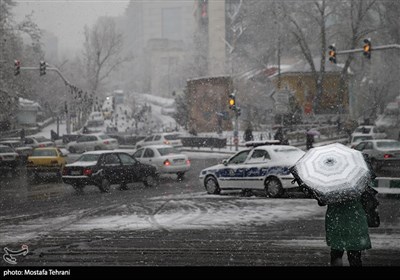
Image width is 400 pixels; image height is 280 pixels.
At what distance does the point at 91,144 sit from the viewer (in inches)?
1930

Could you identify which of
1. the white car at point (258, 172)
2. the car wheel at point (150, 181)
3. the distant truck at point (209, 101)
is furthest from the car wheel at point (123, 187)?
the distant truck at point (209, 101)

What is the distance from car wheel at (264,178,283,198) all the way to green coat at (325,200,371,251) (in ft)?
36.8

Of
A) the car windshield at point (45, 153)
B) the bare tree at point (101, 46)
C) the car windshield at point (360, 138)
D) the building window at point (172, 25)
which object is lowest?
the car windshield at point (45, 153)

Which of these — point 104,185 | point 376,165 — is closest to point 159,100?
point 376,165

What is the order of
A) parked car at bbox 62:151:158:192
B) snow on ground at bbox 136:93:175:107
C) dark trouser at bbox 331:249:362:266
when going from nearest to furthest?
dark trouser at bbox 331:249:362:266, parked car at bbox 62:151:158:192, snow on ground at bbox 136:93:175:107

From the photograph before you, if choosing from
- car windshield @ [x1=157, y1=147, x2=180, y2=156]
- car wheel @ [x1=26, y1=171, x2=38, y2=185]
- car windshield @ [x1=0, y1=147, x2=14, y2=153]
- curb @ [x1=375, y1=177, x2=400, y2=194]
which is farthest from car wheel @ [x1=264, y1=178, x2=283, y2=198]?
car windshield @ [x1=0, y1=147, x2=14, y2=153]

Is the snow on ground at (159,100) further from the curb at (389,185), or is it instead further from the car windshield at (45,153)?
the curb at (389,185)

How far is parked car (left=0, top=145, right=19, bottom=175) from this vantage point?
35628mm

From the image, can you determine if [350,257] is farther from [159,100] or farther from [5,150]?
[159,100]

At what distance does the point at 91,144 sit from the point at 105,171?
26.3 metres

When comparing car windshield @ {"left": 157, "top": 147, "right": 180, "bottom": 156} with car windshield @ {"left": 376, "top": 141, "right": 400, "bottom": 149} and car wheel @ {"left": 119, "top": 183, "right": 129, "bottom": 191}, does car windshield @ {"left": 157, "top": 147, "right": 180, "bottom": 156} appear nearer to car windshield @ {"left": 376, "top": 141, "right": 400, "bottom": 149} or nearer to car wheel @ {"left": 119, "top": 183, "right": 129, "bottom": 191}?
car wheel @ {"left": 119, "top": 183, "right": 129, "bottom": 191}

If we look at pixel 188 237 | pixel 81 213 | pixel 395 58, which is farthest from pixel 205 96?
pixel 188 237

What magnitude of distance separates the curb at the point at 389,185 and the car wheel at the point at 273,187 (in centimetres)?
282

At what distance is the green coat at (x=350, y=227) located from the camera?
737 centimetres
